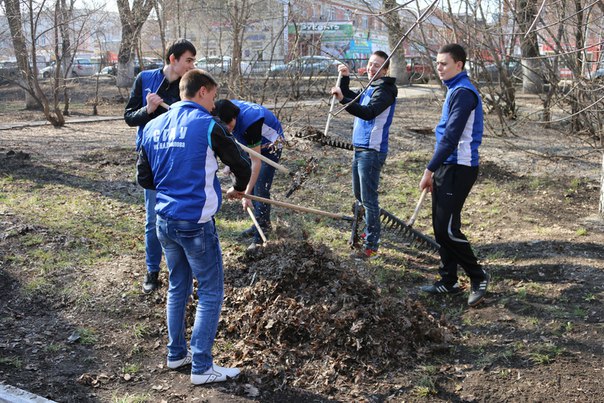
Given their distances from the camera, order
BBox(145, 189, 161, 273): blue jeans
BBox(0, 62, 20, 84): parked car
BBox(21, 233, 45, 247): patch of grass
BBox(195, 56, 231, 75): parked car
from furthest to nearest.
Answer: BBox(0, 62, 20, 84): parked car, BBox(195, 56, 231, 75): parked car, BBox(21, 233, 45, 247): patch of grass, BBox(145, 189, 161, 273): blue jeans

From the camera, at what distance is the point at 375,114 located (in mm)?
5215

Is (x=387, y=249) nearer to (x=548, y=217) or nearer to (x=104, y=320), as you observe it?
(x=548, y=217)

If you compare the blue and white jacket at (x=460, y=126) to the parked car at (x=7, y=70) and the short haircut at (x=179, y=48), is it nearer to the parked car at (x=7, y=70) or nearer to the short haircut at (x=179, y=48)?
the short haircut at (x=179, y=48)

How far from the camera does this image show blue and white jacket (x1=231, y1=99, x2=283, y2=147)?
5.18 metres

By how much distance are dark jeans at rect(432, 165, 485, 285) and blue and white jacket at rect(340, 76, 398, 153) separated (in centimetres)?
83

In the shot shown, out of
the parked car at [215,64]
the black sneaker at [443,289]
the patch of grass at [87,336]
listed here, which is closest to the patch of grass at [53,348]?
the patch of grass at [87,336]

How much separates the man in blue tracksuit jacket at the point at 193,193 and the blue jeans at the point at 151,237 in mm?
1007

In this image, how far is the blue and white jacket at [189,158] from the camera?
3.33 m

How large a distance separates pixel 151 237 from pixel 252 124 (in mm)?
1253

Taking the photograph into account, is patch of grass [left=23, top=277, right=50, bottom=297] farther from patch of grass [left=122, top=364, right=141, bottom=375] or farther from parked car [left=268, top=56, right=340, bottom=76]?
parked car [left=268, top=56, right=340, bottom=76]

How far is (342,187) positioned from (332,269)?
4109 mm

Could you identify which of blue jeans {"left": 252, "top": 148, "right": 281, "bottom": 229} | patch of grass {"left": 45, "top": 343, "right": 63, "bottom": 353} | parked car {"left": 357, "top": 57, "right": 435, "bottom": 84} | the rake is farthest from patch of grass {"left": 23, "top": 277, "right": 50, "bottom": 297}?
parked car {"left": 357, "top": 57, "right": 435, "bottom": 84}

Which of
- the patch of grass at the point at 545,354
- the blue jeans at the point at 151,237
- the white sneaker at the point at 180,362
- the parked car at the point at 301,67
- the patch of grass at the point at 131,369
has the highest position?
the parked car at the point at 301,67

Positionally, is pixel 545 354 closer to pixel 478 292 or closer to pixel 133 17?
pixel 478 292
